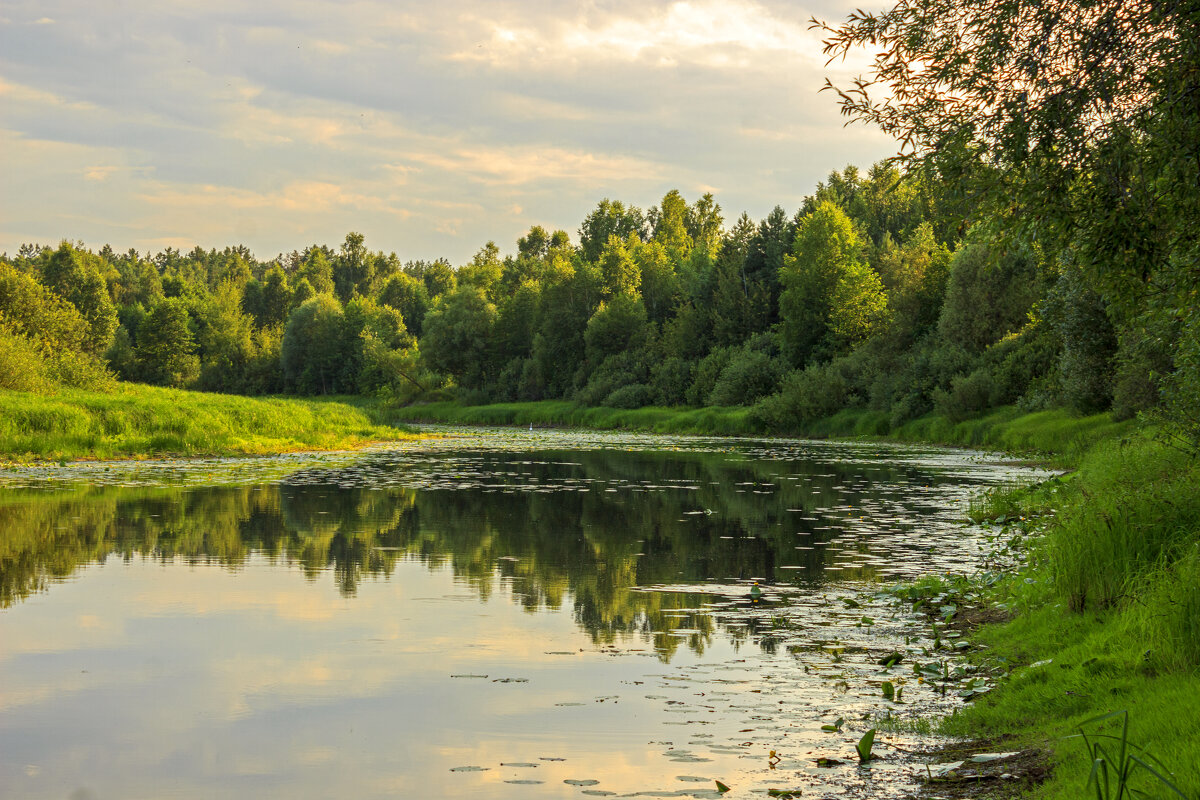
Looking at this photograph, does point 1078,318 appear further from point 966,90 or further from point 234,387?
point 234,387

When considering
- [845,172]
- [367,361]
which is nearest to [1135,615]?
[845,172]

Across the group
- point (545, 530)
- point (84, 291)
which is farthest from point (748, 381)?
point (84, 291)

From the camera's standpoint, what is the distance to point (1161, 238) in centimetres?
1334

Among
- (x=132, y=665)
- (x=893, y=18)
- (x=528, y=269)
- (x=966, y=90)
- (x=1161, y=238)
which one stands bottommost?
(x=132, y=665)

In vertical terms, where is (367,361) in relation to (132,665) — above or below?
above

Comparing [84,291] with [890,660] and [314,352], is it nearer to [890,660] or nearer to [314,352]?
[314,352]

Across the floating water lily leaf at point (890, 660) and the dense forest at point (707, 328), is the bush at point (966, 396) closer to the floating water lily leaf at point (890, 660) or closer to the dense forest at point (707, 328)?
the dense forest at point (707, 328)

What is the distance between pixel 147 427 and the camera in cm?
4431

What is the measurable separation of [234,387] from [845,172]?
89920 millimetres

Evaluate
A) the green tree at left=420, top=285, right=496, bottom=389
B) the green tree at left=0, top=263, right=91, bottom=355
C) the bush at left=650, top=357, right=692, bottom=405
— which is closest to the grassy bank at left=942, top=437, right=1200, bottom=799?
the bush at left=650, top=357, right=692, bottom=405

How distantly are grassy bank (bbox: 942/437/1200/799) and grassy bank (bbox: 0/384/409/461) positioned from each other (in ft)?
120

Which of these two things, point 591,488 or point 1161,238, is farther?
point 591,488

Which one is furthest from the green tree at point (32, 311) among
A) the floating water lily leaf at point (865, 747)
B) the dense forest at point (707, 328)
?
the floating water lily leaf at point (865, 747)

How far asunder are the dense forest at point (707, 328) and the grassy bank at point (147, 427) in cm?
901
